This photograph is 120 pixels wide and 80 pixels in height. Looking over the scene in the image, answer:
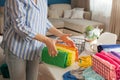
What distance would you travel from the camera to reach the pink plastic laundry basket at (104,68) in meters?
1.19

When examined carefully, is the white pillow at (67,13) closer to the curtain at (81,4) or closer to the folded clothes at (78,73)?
the curtain at (81,4)

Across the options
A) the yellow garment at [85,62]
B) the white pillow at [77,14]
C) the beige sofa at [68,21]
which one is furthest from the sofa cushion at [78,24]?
the yellow garment at [85,62]

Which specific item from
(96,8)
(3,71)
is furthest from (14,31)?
(96,8)

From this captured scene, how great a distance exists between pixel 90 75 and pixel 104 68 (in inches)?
4.1

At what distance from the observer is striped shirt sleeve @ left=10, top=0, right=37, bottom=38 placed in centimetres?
122

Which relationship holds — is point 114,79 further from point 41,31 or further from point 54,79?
point 41,31

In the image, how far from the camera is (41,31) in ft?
4.70

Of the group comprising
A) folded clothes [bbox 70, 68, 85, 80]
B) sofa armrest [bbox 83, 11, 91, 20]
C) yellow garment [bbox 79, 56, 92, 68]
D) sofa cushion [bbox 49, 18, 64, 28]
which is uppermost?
sofa armrest [bbox 83, 11, 91, 20]

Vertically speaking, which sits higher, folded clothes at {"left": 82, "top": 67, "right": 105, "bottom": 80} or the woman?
the woman

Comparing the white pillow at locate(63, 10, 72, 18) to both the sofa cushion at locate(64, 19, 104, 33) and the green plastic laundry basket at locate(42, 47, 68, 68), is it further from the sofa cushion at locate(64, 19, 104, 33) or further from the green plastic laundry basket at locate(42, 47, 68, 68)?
the green plastic laundry basket at locate(42, 47, 68, 68)

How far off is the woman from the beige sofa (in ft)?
10.5

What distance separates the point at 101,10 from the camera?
5086 millimetres

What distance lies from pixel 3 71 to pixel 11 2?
149 cm

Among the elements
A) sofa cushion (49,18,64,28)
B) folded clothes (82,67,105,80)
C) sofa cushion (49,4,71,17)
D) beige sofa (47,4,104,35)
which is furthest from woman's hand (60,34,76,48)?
sofa cushion (49,4,71,17)
